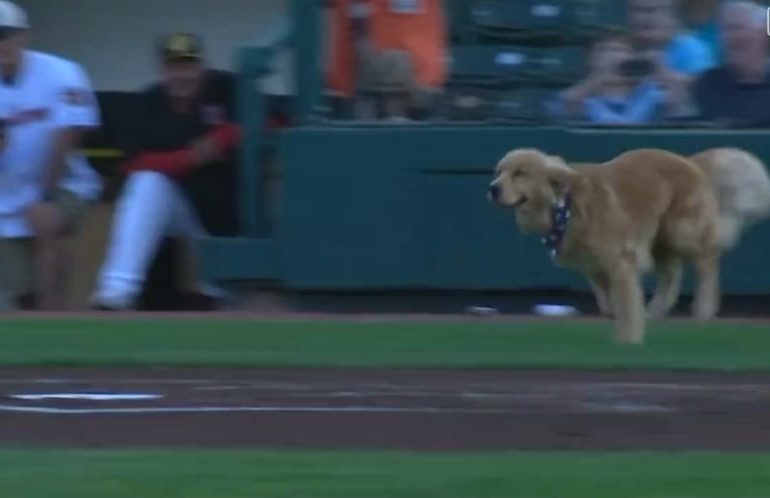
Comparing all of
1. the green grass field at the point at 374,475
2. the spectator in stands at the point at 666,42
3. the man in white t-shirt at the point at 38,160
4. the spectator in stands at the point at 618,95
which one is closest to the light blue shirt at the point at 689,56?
the spectator in stands at the point at 666,42

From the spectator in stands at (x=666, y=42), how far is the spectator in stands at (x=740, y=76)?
0.60 feet

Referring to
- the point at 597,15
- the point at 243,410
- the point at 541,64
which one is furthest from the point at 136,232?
the point at 243,410

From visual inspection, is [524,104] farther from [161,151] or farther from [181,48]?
[161,151]

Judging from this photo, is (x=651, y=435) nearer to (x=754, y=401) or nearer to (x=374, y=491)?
(x=754, y=401)

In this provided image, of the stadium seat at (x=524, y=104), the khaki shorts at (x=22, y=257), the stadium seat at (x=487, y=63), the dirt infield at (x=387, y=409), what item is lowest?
the khaki shorts at (x=22, y=257)

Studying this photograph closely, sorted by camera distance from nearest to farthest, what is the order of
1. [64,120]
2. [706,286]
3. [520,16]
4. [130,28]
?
[706,286] → [64,120] → [520,16] → [130,28]

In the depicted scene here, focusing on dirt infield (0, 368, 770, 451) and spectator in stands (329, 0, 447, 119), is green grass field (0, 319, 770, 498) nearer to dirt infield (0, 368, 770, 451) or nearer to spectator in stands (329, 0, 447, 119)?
dirt infield (0, 368, 770, 451)

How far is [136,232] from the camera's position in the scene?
12.8 m

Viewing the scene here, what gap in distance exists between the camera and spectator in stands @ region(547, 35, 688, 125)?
12523mm

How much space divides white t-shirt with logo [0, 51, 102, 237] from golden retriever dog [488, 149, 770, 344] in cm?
285

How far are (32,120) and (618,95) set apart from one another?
11.6ft

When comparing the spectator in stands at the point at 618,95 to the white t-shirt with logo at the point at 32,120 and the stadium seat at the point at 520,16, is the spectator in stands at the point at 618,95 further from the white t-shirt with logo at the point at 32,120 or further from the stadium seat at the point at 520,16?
the white t-shirt with logo at the point at 32,120

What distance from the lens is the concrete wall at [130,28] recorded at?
54.7 feet

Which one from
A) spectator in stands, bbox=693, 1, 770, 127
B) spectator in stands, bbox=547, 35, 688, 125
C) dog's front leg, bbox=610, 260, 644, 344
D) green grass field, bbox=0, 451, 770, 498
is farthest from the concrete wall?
green grass field, bbox=0, 451, 770, 498
